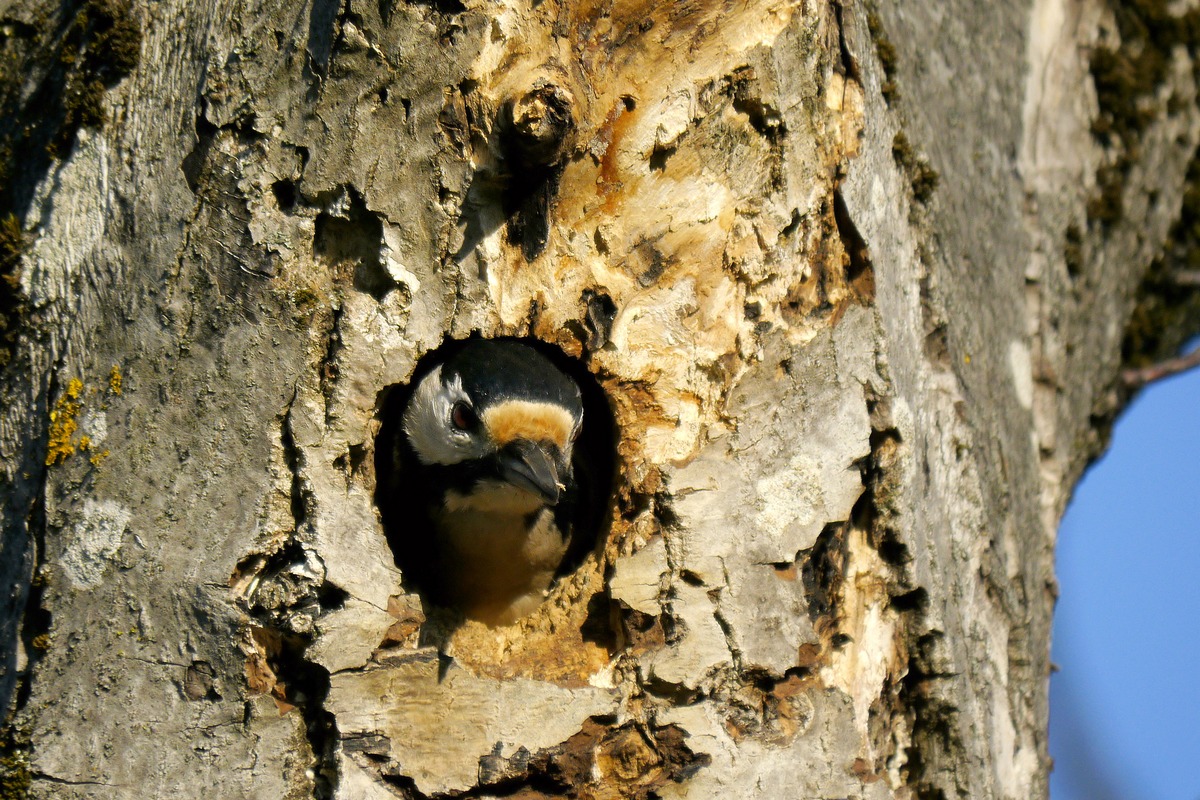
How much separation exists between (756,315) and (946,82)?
1.26 m

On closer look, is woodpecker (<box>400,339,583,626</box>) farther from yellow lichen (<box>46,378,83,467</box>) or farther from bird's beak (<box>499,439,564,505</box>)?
yellow lichen (<box>46,378,83,467</box>)

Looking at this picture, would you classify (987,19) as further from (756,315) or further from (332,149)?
(332,149)

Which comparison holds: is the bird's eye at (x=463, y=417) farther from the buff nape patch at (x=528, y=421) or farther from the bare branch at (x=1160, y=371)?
the bare branch at (x=1160, y=371)

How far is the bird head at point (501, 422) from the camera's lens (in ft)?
12.8

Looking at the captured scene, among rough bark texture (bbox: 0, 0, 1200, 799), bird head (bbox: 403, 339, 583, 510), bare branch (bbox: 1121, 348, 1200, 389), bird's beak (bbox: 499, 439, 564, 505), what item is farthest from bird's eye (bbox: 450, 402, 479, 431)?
bare branch (bbox: 1121, 348, 1200, 389)

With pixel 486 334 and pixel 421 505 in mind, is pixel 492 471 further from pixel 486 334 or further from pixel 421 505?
pixel 486 334

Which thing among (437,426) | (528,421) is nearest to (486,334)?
(528,421)

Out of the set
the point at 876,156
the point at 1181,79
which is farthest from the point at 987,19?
the point at 1181,79

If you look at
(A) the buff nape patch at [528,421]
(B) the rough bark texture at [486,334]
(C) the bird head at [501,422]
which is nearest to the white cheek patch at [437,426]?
(C) the bird head at [501,422]

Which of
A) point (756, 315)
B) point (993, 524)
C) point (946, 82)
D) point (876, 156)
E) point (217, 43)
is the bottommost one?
point (993, 524)

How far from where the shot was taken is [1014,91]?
4.43 metres

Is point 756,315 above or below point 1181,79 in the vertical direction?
below

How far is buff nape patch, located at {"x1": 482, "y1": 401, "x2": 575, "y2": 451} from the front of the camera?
13.0 ft

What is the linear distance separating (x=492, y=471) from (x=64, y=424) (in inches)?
62.7
